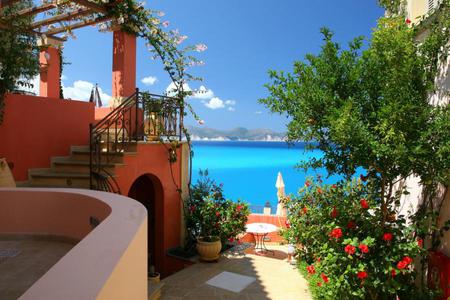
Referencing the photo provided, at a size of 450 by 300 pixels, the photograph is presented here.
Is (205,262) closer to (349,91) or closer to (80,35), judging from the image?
(349,91)

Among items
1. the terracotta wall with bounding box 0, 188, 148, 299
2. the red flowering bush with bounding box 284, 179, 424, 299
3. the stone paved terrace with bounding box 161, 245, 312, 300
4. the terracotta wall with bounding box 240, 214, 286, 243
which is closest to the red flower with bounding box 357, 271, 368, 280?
the red flowering bush with bounding box 284, 179, 424, 299

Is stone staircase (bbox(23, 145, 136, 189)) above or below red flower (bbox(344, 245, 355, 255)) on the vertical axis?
above

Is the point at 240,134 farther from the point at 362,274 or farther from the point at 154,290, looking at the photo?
the point at 362,274

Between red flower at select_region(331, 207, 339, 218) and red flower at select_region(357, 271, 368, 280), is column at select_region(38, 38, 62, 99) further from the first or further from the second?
red flower at select_region(357, 271, 368, 280)

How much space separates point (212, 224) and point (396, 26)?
17.7 ft

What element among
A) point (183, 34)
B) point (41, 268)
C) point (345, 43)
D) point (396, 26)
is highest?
point (183, 34)

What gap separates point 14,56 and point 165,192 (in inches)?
154

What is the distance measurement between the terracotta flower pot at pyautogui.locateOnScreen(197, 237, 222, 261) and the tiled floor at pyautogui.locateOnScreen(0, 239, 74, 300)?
3.54m

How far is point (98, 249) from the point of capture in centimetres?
181

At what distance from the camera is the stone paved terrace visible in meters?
5.70

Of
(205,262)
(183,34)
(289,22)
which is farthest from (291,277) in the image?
(289,22)

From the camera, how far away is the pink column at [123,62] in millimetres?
8359

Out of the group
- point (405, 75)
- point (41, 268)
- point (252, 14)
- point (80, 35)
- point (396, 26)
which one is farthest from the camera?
point (252, 14)

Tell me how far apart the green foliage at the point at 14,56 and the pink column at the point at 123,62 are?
2.21 metres
